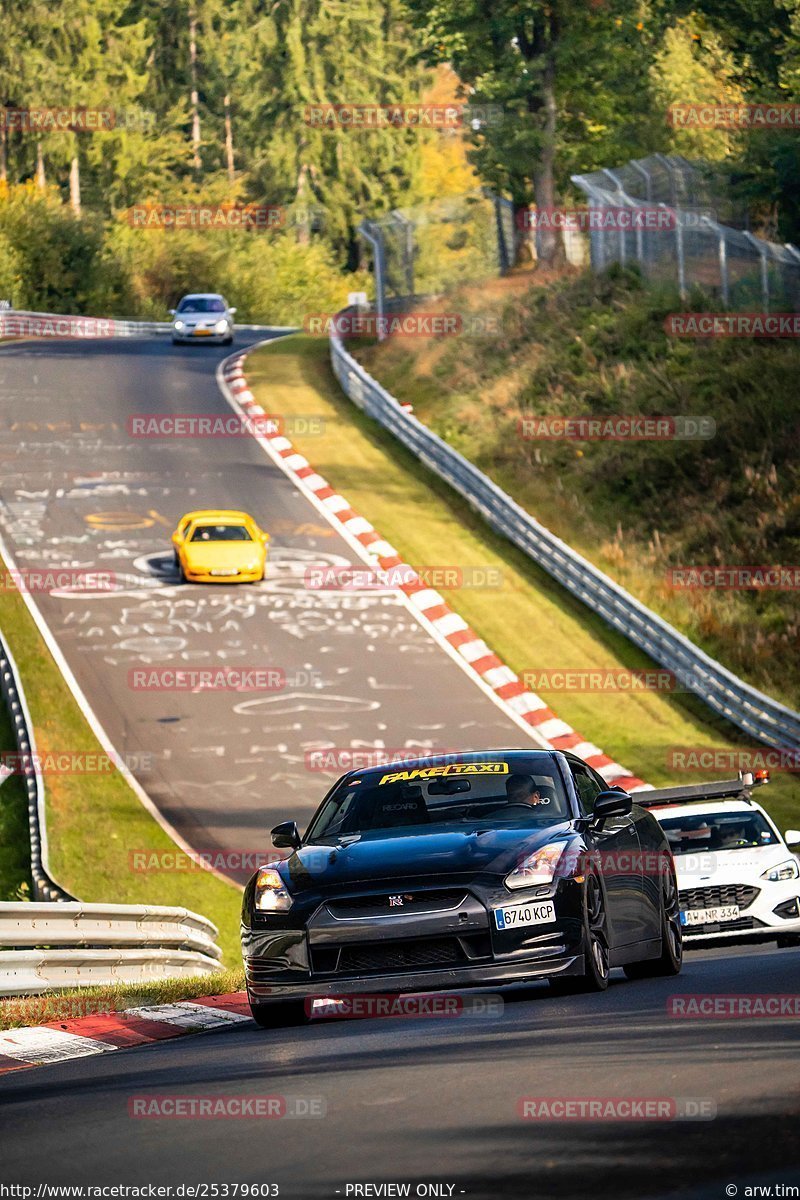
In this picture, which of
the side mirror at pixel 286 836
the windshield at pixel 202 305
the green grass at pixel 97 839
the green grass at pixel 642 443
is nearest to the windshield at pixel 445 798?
the side mirror at pixel 286 836

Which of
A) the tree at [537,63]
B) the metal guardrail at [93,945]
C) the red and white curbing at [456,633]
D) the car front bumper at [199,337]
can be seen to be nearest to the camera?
the metal guardrail at [93,945]

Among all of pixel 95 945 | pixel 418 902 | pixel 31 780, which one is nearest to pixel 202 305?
pixel 31 780

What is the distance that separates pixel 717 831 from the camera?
1733cm

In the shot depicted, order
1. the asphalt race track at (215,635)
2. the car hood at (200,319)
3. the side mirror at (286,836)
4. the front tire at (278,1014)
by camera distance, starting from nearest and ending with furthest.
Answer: the front tire at (278,1014) → the side mirror at (286,836) → the asphalt race track at (215,635) → the car hood at (200,319)

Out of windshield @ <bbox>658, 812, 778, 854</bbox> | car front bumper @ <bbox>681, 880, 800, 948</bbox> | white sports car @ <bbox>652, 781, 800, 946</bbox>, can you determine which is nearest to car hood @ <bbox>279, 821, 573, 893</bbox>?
white sports car @ <bbox>652, 781, 800, 946</bbox>

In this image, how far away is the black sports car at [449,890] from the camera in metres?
9.64

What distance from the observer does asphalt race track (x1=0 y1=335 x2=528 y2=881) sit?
23781mm

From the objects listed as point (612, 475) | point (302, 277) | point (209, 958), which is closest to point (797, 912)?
point (209, 958)

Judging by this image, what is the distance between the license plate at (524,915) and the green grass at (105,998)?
9.82 feet

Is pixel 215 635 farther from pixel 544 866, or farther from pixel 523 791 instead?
pixel 544 866

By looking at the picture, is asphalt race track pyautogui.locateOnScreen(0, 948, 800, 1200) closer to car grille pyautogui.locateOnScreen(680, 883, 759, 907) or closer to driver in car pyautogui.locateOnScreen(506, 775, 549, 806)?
driver in car pyautogui.locateOnScreen(506, 775, 549, 806)

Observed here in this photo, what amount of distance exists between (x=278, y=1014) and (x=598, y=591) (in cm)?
2105

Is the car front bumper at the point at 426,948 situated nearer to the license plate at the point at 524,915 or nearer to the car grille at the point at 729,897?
the license plate at the point at 524,915

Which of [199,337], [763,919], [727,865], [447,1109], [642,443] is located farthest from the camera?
[199,337]
